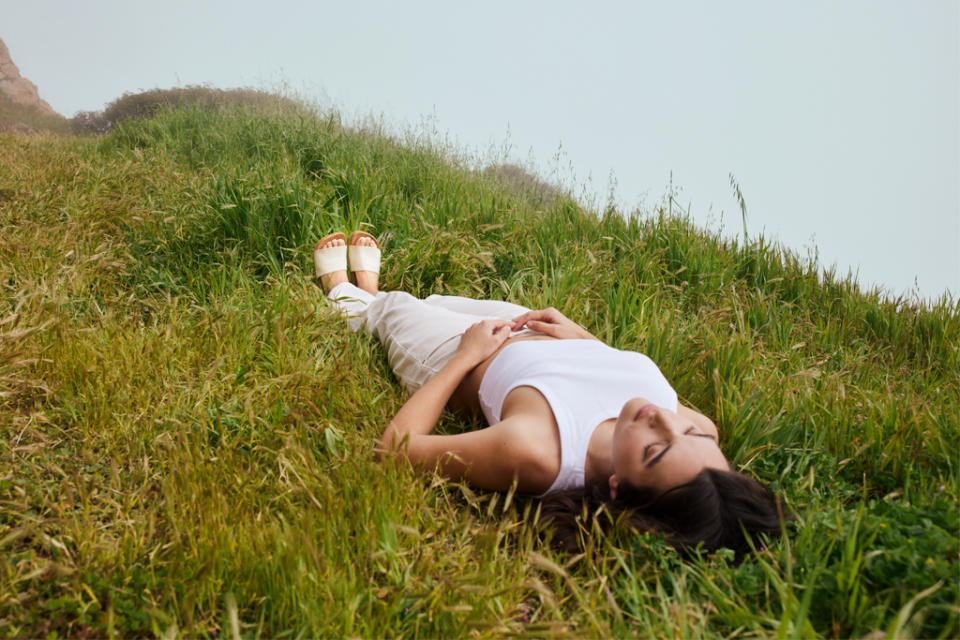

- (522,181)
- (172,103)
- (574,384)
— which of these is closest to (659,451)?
(574,384)

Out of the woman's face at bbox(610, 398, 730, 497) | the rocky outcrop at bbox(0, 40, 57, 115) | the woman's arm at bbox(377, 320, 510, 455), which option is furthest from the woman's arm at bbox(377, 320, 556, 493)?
the rocky outcrop at bbox(0, 40, 57, 115)

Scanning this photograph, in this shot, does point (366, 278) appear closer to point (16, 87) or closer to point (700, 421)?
point (700, 421)

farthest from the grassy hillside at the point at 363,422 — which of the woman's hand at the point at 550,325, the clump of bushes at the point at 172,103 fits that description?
the clump of bushes at the point at 172,103

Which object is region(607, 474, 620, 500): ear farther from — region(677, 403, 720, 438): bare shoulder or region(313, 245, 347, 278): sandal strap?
region(313, 245, 347, 278): sandal strap

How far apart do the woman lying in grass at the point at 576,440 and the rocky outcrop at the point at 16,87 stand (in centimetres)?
1402

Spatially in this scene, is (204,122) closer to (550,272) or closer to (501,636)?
(550,272)

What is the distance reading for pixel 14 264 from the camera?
3.51m

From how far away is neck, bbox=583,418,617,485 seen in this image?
7.20ft

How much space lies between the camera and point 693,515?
198 centimetres

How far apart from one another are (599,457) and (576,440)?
0.11 m

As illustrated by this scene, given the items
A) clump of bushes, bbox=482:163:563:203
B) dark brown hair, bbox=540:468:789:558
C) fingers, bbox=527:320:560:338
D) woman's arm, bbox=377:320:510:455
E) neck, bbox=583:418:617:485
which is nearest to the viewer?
dark brown hair, bbox=540:468:789:558

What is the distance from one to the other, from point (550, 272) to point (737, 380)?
1.59 metres

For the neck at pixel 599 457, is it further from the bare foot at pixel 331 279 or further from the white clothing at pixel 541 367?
the bare foot at pixel 331 279

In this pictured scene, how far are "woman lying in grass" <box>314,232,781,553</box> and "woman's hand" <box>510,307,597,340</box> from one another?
11 millimetres
